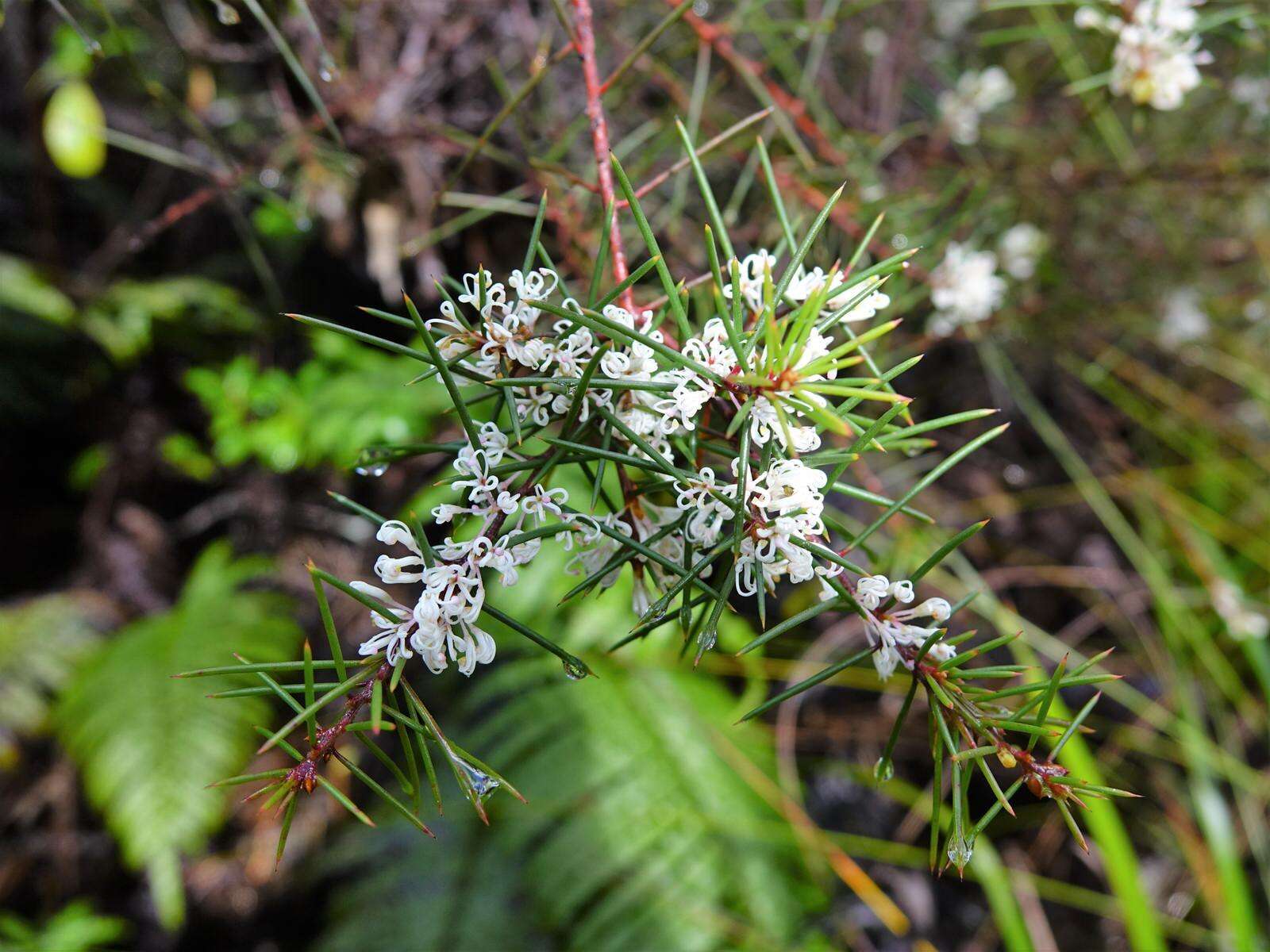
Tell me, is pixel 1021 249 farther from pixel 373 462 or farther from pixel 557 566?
pixel 373 462

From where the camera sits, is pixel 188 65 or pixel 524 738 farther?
pixel 188 65

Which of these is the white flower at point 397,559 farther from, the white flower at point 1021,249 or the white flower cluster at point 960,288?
the white flower at point 1021,249

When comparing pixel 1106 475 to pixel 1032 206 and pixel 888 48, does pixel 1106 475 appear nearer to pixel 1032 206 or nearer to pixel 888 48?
pixel 1032 206

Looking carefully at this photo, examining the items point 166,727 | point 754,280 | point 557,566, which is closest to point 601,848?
point 557,566

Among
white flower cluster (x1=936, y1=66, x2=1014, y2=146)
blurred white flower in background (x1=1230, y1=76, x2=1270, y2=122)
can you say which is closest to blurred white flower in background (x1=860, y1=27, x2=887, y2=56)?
white flower cluster (x1=936, y1=66, x2=1014, y2=146)

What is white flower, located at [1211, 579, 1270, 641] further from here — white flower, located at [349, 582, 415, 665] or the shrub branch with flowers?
white flower, located at [349, 582, 415, 665]

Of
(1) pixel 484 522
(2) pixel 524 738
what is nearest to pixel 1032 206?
(2) pixel 524 738
